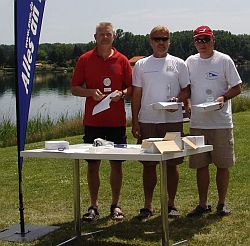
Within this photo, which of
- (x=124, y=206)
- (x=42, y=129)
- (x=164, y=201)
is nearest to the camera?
(x=164, y=201)

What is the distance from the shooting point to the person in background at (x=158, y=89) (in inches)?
203

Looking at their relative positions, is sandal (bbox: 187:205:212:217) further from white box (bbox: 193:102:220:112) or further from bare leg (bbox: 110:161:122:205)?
white box (bbox: 193:102:220:112)

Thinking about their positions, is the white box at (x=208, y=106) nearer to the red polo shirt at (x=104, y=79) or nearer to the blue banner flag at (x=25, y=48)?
the red polo shirt at (x=104, y=79)

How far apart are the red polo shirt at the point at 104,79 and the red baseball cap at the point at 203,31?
717 mm

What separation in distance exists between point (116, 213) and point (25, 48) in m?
1.78

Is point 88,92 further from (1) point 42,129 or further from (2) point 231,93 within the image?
(1) point 42,129

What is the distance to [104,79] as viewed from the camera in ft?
17.1

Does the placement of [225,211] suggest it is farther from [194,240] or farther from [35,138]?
[35,138]

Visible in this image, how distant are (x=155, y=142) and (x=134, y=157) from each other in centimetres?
19

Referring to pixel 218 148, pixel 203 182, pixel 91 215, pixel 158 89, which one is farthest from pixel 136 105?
pixel 91 215

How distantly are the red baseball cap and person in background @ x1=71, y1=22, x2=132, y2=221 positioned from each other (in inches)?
28.0

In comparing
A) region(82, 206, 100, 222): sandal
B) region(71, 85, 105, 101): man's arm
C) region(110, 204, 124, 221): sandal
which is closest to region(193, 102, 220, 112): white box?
region(71, 85, 105, 101): man's arm

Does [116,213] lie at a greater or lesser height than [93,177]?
lesser

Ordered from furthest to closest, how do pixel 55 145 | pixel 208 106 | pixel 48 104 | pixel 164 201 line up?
pixel 48 104, pixel 208 106, pixel 55 145, pixel 164 201
